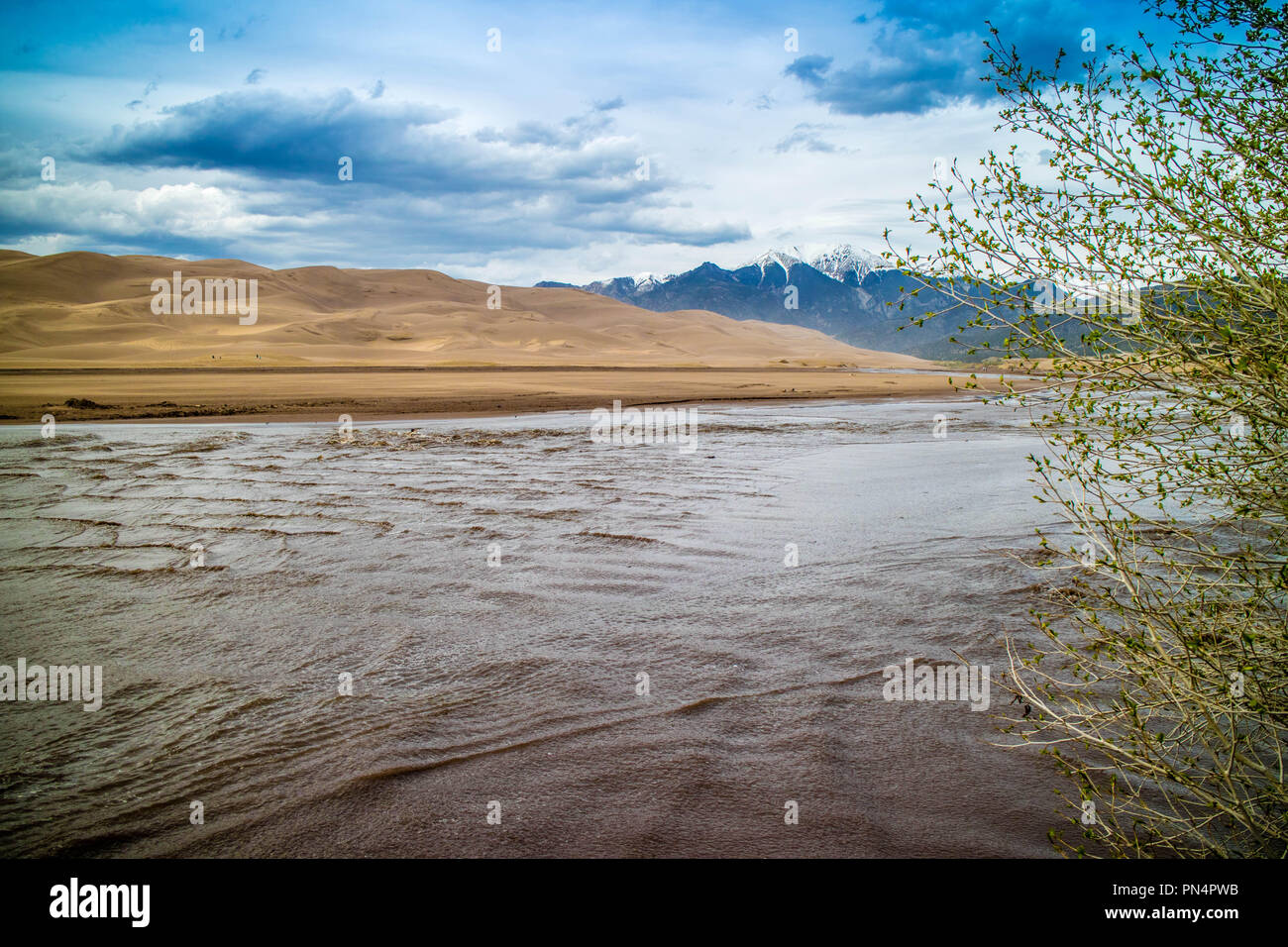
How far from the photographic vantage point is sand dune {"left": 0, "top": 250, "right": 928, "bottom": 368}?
217 feet

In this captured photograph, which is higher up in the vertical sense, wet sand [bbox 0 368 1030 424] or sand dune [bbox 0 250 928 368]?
sand dune [bbox 0 250 928 368]

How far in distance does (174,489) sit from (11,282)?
405 feet

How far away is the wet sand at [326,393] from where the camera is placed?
25906 mm

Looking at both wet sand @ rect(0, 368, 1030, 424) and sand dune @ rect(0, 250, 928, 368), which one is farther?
sand dune @ rect(0, 250, 928, 368)

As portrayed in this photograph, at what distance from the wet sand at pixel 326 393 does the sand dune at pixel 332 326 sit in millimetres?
12136

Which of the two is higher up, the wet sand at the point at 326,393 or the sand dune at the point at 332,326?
the sand dune at the point at 332,326

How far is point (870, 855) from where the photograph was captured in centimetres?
361

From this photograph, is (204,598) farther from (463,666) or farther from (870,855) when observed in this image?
(870,855)

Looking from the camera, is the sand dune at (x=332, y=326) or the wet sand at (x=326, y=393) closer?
the wet sand at (x=326, y=393)

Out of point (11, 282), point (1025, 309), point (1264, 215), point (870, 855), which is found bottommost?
point (870, 855)

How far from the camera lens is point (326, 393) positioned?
32.6 m

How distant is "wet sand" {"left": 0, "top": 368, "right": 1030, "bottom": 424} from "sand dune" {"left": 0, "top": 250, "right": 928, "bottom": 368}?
12136 millimetres

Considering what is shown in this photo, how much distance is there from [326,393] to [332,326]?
66438 mm
